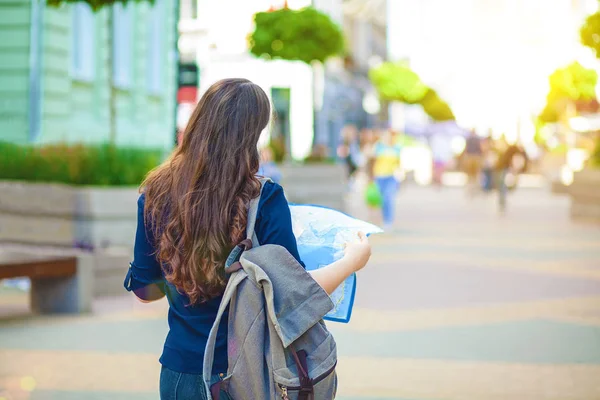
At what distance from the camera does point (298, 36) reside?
23500mm

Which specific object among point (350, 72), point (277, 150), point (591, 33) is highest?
point (350, 72)

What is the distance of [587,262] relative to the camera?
13.3 meters

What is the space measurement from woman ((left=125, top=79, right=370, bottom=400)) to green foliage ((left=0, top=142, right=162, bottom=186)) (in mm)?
9028

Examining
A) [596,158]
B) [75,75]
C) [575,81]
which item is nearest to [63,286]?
[75,75]

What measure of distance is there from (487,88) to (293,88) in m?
45.8

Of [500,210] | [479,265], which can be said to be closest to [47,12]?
[479,265]

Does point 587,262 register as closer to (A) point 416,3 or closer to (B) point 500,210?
(B) point 500,210

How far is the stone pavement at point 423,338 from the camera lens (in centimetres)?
620

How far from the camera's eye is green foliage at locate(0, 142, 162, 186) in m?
11.8

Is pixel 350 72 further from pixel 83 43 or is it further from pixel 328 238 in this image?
pixel 328 238

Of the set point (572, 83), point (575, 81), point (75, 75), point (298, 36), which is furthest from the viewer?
point (572, 83)

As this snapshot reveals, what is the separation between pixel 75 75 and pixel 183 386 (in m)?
17.4

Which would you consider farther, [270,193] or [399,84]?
[399,84]

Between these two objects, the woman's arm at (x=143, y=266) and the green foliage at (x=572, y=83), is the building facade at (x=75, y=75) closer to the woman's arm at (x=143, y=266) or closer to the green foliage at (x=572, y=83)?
the woman's arm at (x=143, y=266)
